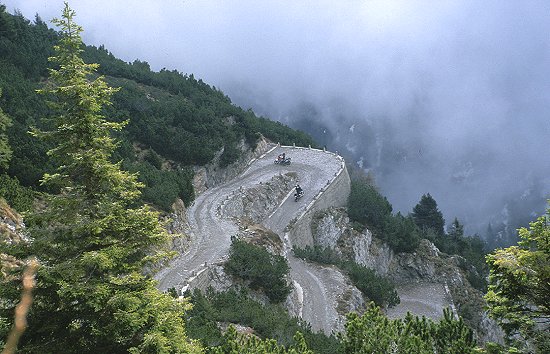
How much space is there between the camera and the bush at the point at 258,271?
2703 centimetres

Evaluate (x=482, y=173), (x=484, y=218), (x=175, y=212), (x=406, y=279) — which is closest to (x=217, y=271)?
(x=175, y=212)

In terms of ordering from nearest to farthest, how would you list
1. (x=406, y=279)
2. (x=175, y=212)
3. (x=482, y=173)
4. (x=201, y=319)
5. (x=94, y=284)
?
(x=94, y=284)
(x=201, y=319)
(x=175, y=212)
(x=406, y=279)
(x=482, y=173)

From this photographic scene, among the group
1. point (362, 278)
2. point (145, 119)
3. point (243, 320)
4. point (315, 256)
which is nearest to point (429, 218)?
point (315, 256)

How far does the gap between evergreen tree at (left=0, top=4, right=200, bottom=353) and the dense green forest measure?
600 inches

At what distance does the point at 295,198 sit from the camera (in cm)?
4506

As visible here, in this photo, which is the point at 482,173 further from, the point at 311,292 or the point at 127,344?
the point at 127,344

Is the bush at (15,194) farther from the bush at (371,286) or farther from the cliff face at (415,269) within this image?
the cliff face at (415,269)

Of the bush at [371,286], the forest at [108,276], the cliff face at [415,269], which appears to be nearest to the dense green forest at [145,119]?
the cliff face at [415,269]

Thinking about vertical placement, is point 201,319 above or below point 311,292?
below

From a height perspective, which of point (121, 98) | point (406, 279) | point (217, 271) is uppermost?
point (406, 279)

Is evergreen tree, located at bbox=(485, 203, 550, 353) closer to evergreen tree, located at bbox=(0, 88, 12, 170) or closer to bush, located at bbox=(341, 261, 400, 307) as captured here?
evergreen tree, located at bbox=(0, 88, 12, 170)

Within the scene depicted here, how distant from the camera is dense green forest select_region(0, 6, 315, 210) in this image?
87.2 ft

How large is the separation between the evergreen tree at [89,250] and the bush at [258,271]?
58.7ft

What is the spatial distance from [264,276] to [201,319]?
30.5 ft
